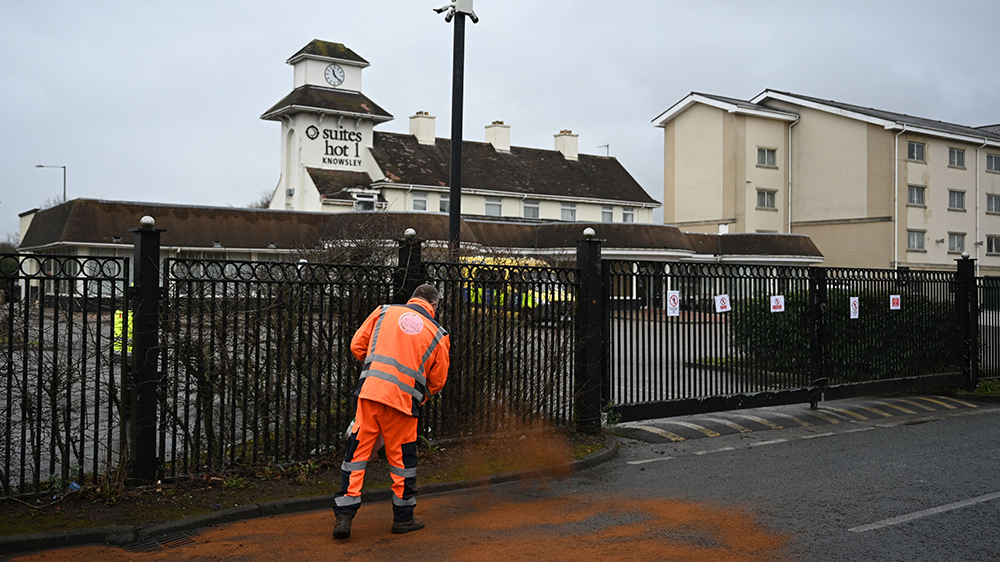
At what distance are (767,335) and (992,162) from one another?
157 ft

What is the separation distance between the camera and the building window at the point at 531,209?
170ft

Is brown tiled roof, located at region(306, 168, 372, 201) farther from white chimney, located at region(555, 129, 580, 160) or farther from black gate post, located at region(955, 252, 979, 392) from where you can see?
black gate post, located at region(955, 252, 979, 392)

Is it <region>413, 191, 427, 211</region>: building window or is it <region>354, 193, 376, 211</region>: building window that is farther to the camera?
<region>413, 191, 427, 211</region>: building window

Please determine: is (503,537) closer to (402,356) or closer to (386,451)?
(386,451)

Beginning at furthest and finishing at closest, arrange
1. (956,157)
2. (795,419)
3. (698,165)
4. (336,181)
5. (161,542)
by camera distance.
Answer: (698,165) < (956,157) < (336,181) < (795,419) < (161,542)

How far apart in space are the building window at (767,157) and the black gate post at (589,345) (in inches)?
1723

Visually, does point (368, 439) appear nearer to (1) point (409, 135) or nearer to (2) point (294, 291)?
(2) point (294, 291)

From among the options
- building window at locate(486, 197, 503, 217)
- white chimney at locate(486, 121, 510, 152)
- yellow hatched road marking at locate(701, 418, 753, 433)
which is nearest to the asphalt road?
yellow hatched road marking at locate(701, 418, 753, 433)

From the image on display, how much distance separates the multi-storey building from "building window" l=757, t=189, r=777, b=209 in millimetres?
75

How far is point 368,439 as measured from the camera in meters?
6.26

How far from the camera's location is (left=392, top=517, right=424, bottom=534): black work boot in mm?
6391

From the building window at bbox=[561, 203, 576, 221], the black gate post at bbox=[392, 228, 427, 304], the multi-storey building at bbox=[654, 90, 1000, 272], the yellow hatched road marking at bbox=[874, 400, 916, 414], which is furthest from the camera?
the building window at bbox=[561, 203, 576, 221]

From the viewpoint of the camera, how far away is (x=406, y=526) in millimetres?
6414

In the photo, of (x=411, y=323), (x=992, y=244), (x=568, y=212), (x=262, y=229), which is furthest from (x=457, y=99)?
(x=992, y=244)
